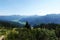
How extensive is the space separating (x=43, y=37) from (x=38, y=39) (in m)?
0.42

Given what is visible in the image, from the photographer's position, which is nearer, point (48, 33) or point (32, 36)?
point (32, 36)

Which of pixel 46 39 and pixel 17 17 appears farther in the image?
pixel 17 17

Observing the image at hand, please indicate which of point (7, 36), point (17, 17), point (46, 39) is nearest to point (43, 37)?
point (46, 39)

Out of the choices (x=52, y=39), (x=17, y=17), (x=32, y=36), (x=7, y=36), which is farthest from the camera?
(x=17, y=17)

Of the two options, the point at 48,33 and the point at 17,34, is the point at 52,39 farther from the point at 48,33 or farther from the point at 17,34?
the point at 17,34

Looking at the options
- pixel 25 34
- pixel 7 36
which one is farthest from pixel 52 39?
pixel 7 36

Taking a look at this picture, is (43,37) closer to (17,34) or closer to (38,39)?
(38,39)

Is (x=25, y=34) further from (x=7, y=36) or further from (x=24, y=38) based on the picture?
(x=7, y=36)

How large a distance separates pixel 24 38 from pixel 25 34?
1.11 feet

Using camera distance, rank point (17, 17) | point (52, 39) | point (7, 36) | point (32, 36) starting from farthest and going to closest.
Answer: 1. point (17, 17)
2. point (52, 39)
3. point (32, 36)
4. point (7, 36)

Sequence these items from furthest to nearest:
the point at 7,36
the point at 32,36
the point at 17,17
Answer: the point at 17,17
the point at 32,36
the point at 7,36

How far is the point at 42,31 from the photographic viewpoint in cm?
1479

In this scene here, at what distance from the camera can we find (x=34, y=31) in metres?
14.6

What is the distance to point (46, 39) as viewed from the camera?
1433cm
